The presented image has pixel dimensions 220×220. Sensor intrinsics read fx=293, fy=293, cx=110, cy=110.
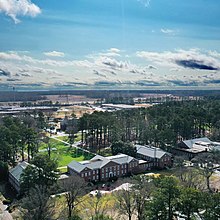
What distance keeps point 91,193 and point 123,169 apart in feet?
18.4

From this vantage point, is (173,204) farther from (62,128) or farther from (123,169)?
(62,128)

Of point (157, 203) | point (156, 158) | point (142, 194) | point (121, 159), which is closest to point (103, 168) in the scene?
point (121, 159)

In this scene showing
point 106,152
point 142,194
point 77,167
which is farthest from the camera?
point 106,152

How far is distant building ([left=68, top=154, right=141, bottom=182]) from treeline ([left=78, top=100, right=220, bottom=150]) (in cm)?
779

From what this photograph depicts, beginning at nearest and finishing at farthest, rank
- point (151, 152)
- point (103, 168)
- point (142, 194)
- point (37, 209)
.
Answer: point (37, 209)
point (142, 194)
point (103, 168)
point (151, 152)

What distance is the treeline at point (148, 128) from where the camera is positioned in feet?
119

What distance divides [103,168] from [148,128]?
13.2 meters

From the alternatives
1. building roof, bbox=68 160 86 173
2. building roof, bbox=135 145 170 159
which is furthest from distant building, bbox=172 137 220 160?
building roof, bbox=68 160 86 173

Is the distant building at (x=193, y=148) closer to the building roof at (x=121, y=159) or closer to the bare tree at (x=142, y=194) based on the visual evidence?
the building roof at (x=121, y=159)

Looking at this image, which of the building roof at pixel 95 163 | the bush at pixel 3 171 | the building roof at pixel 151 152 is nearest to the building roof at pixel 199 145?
the building roof at pixel 151 152

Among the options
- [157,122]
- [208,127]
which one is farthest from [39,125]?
[208,127]

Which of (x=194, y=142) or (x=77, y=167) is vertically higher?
(x=194, y=142)

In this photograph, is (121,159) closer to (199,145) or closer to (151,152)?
(151,152)

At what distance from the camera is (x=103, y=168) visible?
26.4 metres
